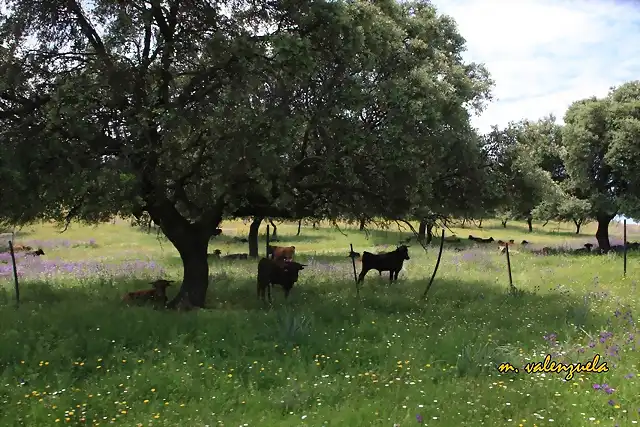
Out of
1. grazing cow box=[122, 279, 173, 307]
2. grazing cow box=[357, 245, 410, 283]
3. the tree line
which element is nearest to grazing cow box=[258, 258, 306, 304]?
the tree line

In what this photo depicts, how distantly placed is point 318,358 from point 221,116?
637cm

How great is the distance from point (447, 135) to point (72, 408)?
10865 mm

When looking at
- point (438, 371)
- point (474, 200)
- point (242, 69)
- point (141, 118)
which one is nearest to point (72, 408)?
point (438, 371)

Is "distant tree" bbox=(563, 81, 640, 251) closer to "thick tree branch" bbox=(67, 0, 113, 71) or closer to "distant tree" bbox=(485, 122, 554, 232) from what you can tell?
"distant tree" bbox=(485, 122, 554, 232)

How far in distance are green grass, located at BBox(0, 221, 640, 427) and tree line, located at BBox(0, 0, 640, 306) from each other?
2.77 metres

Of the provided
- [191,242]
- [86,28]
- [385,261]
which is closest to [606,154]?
[385,261]

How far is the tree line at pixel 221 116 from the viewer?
38.6 feet

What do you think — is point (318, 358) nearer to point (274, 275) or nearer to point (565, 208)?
point (274, 275)

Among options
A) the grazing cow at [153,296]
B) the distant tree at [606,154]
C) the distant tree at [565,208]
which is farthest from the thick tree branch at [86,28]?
the distant tree at [606,154]

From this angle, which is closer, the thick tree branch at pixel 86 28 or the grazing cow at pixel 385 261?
the thick tree branch at pixel 86 28

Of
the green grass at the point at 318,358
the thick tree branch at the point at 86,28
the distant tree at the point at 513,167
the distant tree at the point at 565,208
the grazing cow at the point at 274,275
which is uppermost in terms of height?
the thick tree branch at the point at 86,28

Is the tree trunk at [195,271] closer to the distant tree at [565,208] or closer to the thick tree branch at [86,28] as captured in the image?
the thick tree branch at [86,28]

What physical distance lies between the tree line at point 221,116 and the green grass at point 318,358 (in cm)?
277

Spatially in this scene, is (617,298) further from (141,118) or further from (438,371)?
(141,118)
